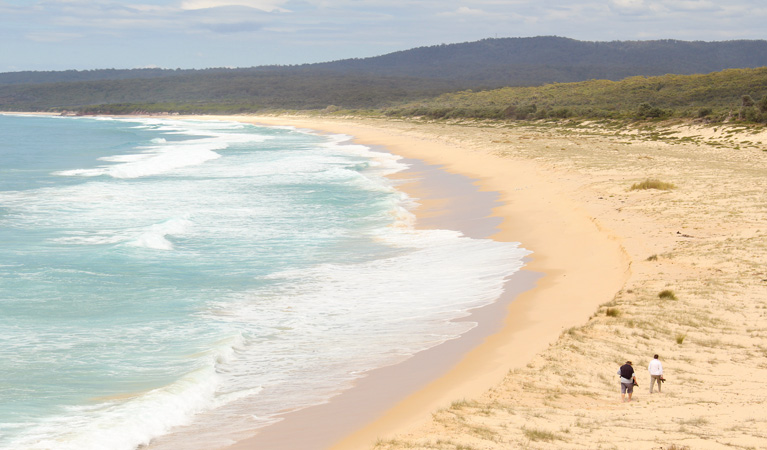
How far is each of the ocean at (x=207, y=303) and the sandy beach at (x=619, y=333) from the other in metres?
1.36

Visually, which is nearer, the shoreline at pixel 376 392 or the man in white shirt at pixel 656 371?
the man in white shirt at pixel 656 371

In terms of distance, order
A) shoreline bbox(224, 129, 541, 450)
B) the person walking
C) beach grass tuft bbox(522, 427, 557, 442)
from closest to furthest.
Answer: beach grass tuft bbox(522, 427, 557, 442), the person walking, shoreline bbox(224, 129, 541, 450)

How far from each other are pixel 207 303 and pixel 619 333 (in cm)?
750

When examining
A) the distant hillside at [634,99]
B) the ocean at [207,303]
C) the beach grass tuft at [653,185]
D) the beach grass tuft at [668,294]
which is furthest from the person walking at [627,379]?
the distant hillside at [634,99]

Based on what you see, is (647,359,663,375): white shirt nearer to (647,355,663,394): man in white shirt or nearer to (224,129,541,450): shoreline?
(647,355,663,394): man in white shirt

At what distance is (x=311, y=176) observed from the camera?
3484 centimetres

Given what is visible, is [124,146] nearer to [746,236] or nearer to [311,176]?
[311,176]

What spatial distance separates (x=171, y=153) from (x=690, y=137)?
33.3 meters

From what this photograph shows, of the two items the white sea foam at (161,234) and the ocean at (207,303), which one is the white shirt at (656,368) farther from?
the white sea foam at (161,234)

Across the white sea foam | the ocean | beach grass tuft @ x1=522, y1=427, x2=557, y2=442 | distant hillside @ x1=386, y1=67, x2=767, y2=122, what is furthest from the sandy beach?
distant hillside @ x1=386, y1=67, x2=767, y2=122

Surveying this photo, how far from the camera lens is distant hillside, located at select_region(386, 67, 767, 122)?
55.6m

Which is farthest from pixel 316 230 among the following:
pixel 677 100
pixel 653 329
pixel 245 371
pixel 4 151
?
pixel 677 100

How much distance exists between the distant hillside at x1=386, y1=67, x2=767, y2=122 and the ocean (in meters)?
33.1

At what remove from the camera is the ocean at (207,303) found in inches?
372
